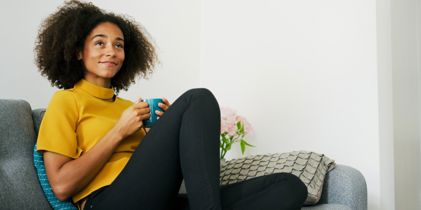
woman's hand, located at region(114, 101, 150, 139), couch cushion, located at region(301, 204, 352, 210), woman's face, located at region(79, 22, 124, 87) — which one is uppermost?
woman's face, located at region(79, 22, 124, 87)

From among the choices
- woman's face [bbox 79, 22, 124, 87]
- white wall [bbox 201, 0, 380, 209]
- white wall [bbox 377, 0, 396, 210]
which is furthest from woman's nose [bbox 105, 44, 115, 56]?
white wall [bbox 377, 0, 396, 210]

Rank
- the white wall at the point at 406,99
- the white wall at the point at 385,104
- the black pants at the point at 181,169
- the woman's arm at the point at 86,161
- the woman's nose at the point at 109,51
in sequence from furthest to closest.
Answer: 1. the white wall at the point at 406,99
2. the white wall at the point at 385,104
3. the woman's nose at the point at 109,51
4. the woman's arm at the point at 86,161
5. the black pants at the point at 181,169

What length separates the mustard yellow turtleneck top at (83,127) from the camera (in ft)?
4.42

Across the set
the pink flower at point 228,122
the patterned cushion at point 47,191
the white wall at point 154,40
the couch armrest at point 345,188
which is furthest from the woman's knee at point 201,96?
the white wall at point 154,40

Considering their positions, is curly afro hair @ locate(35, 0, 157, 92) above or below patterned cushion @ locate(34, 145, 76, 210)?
above

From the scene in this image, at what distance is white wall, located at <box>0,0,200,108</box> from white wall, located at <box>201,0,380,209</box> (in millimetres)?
149

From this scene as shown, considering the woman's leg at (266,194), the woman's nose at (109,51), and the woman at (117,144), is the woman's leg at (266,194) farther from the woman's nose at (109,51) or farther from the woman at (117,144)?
the woman's nose at (109,51)

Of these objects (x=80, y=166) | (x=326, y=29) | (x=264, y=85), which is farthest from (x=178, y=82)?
(x=80, y=166)

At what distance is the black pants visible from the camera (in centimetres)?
120

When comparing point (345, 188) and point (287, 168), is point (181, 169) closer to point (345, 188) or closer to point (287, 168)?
point (287, 168)

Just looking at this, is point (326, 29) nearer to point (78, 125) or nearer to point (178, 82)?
point (178, 82)

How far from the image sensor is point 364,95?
2152 millimetres

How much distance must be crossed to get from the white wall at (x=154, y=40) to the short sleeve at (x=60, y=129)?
2.30 feet

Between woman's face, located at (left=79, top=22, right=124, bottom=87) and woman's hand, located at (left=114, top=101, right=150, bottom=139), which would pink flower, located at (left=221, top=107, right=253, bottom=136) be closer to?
woman's face, located at (left=79, top=22, right=124, bottom=87)
